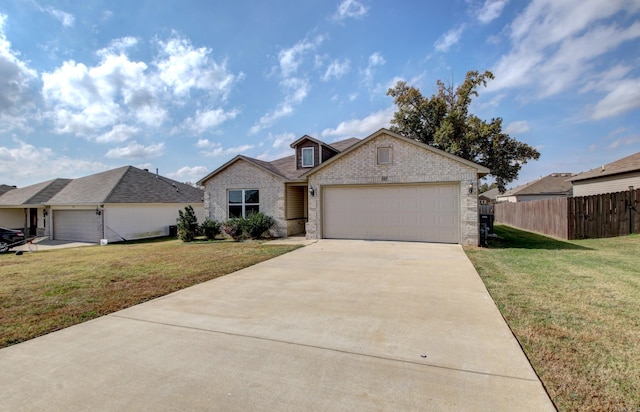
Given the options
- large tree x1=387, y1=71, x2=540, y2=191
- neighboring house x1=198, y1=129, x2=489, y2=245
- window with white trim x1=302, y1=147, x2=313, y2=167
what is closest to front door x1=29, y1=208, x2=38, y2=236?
neighboring house x1=198, y1=129, x2=489, y2=245

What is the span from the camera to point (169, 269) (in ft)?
28.4

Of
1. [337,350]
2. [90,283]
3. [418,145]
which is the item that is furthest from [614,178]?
[90,283]

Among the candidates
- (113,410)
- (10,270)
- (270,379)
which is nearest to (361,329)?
(270,379)

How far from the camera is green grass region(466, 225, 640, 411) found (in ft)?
9.20

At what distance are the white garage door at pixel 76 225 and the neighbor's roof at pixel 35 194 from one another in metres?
1.57

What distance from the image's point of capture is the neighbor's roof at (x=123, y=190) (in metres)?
18.8

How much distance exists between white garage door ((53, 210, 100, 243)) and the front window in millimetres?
8039

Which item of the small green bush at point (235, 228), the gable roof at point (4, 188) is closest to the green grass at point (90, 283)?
the small green bush at point (235, 228)

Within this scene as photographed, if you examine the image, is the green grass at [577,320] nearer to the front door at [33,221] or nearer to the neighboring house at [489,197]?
the neighboring house at [489,197]

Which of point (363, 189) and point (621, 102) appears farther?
point (621, 102)

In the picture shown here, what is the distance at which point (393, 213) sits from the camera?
44.5 ft

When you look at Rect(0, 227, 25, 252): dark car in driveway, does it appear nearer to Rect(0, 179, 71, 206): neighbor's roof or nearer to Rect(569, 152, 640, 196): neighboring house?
Rect(0, 179, 71, 206): neighbor's roof

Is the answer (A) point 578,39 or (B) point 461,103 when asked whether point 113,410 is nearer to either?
(A) point 578,39

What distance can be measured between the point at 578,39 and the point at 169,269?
18.0 meters
